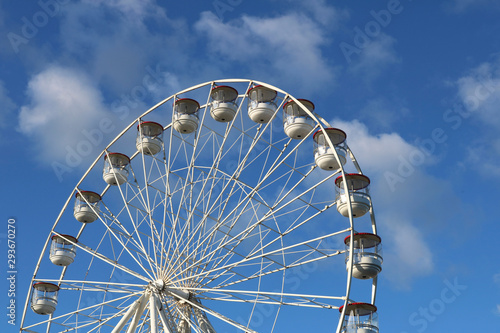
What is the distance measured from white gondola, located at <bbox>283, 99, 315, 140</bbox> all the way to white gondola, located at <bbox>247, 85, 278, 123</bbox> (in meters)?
0.63

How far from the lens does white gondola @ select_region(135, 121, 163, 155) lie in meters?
Result: 27.2

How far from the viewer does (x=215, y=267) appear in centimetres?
2461

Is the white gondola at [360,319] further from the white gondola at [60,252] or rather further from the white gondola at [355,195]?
the white gondola at [60,252]

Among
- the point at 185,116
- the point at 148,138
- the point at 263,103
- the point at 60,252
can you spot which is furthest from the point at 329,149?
the point at 60,252

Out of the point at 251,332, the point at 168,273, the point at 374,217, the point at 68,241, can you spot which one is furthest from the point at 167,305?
the point at 374,217

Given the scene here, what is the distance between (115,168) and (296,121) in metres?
7.89

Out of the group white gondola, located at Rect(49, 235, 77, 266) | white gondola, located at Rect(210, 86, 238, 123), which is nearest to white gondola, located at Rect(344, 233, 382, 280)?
white gondola, located at Rect(210, 86, 238, 123)

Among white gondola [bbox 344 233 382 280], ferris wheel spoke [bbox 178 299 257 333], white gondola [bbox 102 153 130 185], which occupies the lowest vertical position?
ferris wheel spoke [bbox 178 299 257 333]

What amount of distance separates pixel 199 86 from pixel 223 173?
11.7 feet

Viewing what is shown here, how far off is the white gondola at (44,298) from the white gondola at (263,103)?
10.7 m

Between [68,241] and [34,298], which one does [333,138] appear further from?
[34,298]

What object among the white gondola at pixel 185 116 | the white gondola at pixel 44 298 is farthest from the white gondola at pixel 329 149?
the white gondola at pixel 44 298

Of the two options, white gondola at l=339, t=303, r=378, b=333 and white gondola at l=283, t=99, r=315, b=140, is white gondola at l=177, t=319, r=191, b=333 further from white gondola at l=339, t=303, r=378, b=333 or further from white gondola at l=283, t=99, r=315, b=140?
white gondola at l=283, t=99, r=315, b=140

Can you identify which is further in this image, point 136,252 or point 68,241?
point 68,241
